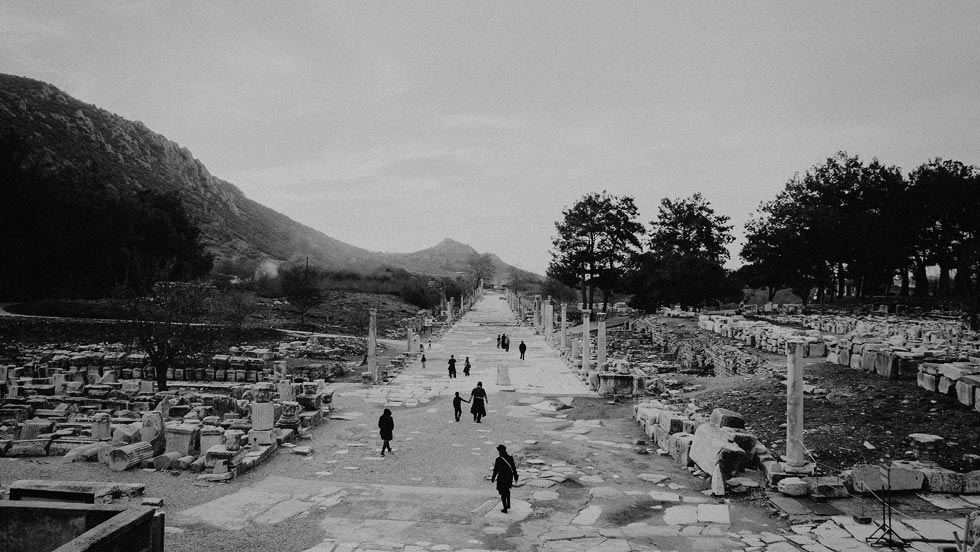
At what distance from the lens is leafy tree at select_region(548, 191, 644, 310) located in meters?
53.0

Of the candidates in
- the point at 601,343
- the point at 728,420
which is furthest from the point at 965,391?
the point at 601,343

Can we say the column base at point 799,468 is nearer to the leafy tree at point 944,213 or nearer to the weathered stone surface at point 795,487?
the weathered stone surface at point 795,487

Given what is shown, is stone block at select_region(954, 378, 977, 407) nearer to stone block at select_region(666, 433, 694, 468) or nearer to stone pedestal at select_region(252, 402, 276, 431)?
stone block at select_region(666, 433, 694, 468)

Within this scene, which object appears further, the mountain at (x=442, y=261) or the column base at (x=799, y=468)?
the mountain at (x=442, y=261)

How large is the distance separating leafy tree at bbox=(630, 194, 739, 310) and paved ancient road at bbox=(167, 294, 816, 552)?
93.3 feet

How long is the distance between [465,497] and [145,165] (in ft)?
357

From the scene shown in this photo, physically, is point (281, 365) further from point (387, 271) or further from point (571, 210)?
point (387, 271)

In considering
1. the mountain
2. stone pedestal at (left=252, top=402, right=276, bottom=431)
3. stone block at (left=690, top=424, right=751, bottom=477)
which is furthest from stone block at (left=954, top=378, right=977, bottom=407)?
the mountain

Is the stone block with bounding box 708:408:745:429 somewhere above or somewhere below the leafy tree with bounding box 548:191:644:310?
below

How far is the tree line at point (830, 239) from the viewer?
139ft

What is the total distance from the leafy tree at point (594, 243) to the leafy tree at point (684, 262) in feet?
8.19

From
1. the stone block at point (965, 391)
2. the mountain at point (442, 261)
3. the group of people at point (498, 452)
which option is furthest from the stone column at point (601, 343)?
the mountain at point (442, 261)

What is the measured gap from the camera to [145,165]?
9950 cm

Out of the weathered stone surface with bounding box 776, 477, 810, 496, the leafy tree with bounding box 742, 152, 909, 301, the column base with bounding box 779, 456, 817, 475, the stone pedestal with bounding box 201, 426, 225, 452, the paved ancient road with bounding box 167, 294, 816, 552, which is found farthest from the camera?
the leafy tree with bounding box 742, 152, 909, 301
